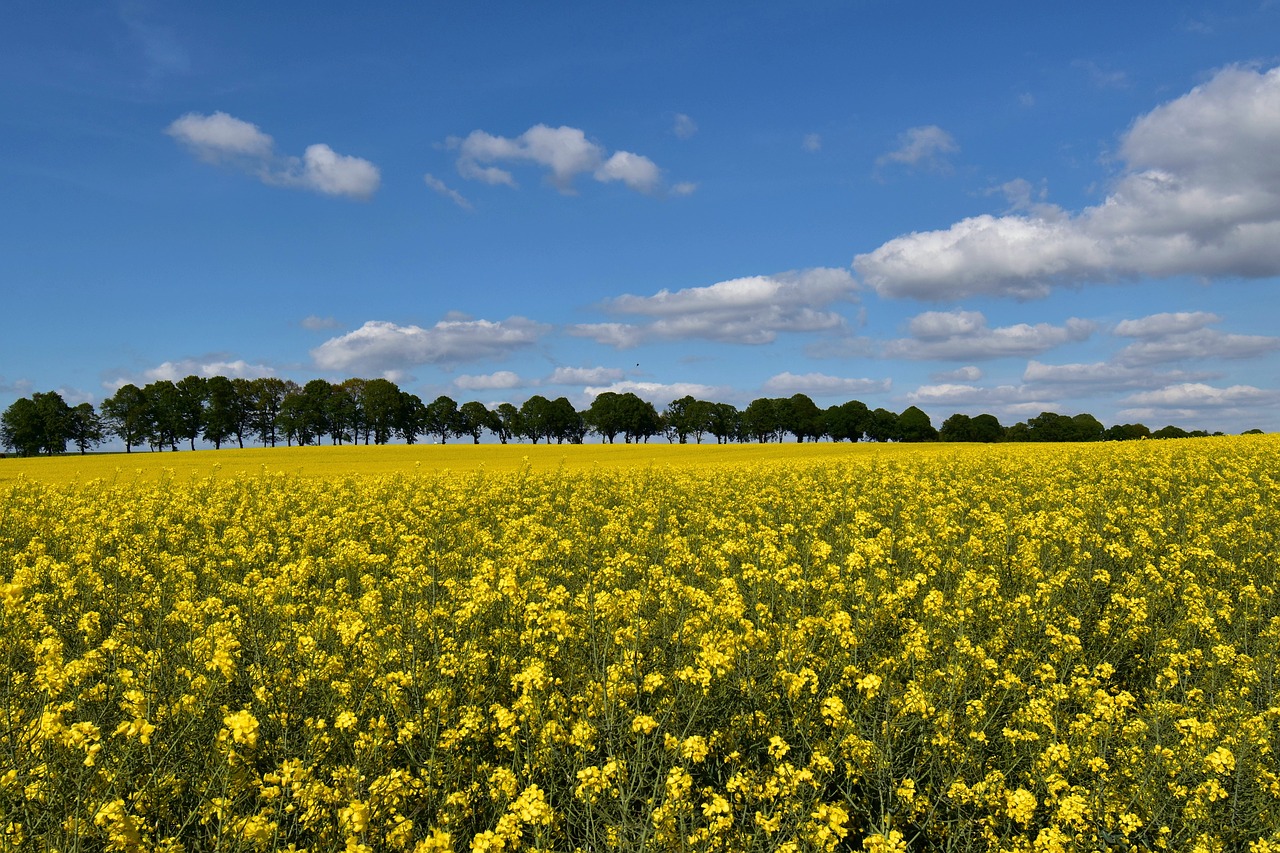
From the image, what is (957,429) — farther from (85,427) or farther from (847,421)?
(85,427)

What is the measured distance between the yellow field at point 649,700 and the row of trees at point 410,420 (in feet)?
242

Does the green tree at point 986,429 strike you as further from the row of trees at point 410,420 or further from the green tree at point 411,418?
the green tree at point 411,418

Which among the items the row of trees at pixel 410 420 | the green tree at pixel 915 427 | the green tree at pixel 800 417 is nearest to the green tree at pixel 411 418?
the row of trees at pixel 410 420

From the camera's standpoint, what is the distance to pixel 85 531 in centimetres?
1137

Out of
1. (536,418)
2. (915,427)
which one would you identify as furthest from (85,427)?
(915,427)

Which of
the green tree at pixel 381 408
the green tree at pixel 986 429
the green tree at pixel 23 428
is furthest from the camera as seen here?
the green tree at pixel 986 429

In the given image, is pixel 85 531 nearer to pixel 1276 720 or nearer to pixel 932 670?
pixel 932 670

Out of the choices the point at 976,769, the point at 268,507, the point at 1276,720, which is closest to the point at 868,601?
the point at 976,769

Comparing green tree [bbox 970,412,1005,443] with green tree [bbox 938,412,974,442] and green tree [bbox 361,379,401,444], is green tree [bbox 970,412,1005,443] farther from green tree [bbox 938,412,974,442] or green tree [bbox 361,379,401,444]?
green tree [bbox 361,379,401,444]

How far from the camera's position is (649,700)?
517 cm

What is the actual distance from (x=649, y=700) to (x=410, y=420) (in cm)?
8420

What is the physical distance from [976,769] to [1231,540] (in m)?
8.82

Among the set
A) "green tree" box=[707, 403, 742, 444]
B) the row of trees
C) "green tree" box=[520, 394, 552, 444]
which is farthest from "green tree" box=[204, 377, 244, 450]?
"green tree" box=[707, 403, 742, 444]

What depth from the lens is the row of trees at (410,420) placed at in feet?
235
